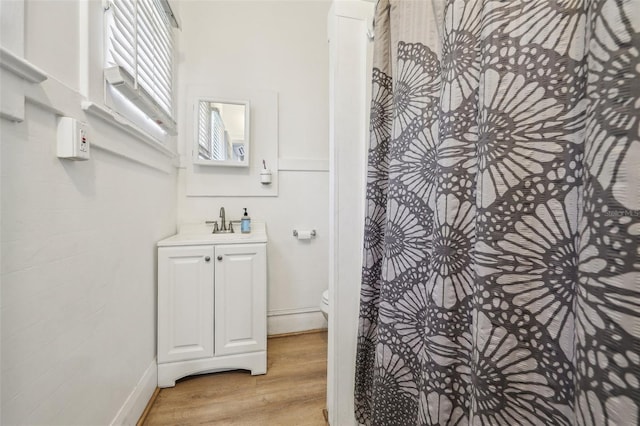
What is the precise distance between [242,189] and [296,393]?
1416 millimetres

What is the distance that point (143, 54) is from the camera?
1.23 m

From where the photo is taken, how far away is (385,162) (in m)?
0.95

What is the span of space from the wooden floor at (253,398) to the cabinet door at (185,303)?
0.18m

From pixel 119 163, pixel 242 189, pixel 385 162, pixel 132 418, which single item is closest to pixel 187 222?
pixel 242 189

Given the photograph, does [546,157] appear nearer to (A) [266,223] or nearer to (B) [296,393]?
(B) [296,393]

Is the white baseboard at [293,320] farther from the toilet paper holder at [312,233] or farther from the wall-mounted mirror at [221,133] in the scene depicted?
the wall-mounted mirror at [221,133]

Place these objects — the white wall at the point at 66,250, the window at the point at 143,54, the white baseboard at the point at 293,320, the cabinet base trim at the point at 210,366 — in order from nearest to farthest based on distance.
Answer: the white wall at the point at 66,250, the window at the point at 143,54, the cabinet base trim at the point at 210,366, the white baseboard at the point at 293,320

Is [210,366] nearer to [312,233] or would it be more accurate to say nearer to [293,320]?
[293,320]

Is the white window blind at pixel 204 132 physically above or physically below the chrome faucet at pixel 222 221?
above

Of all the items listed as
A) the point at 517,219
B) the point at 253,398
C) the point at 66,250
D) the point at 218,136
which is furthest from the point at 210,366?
the point at 517,219

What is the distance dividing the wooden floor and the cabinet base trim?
1.7 inches

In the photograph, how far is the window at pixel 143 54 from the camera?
0.95 metres

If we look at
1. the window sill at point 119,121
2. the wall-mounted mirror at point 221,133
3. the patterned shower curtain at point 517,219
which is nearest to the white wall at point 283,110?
the wall-mounted mirror at point 221,133

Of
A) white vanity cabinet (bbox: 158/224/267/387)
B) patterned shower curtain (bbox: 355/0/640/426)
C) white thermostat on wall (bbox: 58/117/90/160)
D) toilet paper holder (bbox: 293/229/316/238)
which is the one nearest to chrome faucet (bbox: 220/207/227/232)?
white vanity cabinet (bbox: 158/224/267/387)
